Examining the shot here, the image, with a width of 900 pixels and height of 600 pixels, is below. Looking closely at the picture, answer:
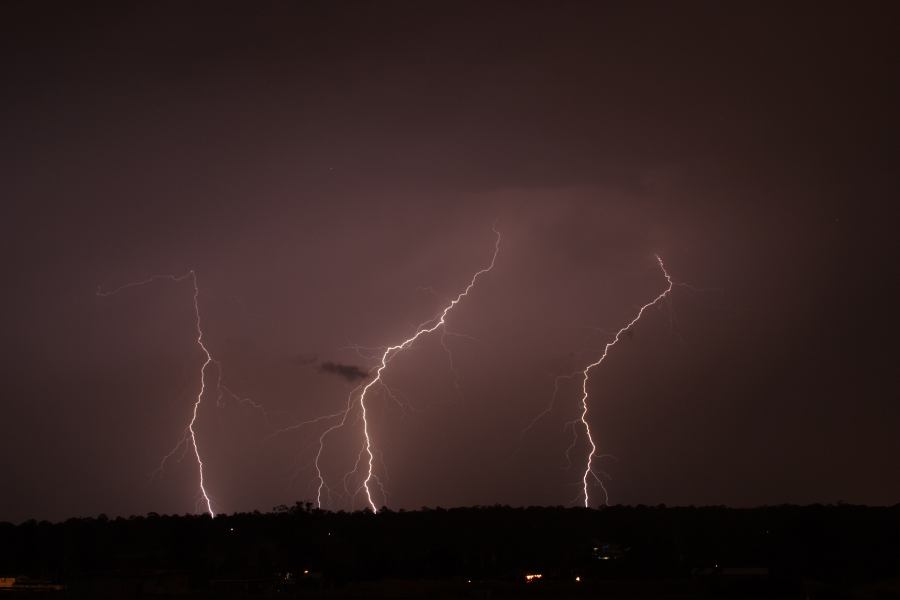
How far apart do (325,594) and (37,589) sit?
1189 centimetres

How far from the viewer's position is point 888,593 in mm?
36688

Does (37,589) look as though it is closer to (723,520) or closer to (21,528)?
(21,528)

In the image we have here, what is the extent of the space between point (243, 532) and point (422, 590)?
1182 inches

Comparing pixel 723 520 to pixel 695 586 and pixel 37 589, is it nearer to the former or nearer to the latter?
pixel 695 586

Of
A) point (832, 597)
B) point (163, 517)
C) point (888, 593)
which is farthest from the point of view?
point (163, 517)

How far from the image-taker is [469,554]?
172 ft

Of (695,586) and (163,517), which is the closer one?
(695,586)

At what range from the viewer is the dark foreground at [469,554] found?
39.4 m

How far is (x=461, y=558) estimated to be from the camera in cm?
4978

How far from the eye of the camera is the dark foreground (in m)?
39.4

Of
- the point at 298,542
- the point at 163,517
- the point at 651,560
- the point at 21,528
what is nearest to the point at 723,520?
the point at 651,560

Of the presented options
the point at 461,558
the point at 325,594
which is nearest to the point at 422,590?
the point at 325,594

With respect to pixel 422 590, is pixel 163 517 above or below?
above

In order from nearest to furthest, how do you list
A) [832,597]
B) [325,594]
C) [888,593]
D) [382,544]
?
[832,597], [888,593], [325,594], [382,544]
